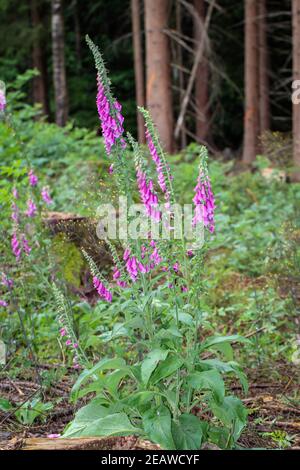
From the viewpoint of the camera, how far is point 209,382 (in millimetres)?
3061

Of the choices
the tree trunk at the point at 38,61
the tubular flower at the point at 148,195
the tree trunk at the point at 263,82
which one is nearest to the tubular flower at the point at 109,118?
the tubular flower at the point at 148,195

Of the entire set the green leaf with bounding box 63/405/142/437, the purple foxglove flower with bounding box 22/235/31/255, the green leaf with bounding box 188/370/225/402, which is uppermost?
the purple foxglove flower with bounding box 22/235/31/255

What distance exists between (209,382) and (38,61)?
74.0ft

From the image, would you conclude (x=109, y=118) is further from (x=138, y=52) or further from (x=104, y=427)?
(x=138, y=52)

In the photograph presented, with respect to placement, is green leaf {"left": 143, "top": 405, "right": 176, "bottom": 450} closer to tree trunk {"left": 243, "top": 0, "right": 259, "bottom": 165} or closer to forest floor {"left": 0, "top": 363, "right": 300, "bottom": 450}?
forest floor {"left": 0, "top": 363, "right": 300, "bottom": 450}

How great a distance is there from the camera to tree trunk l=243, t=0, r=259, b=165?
1691 centimetres

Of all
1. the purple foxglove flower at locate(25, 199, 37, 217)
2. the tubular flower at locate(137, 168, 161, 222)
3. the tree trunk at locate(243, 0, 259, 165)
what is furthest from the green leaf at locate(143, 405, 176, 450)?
the tree trunk at locate(243, 0, 259, 165)

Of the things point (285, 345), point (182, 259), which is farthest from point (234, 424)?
point (285, 345)

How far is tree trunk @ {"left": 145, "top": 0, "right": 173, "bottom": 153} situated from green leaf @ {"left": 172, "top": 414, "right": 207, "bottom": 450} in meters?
10.7

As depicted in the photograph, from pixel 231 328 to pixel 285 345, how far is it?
0.50 metres

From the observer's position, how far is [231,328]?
5.82 m

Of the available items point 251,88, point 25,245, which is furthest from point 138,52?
point 25,245

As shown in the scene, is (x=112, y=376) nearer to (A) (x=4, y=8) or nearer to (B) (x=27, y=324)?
(B) (x=27, y=324)

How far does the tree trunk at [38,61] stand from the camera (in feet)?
76.5
